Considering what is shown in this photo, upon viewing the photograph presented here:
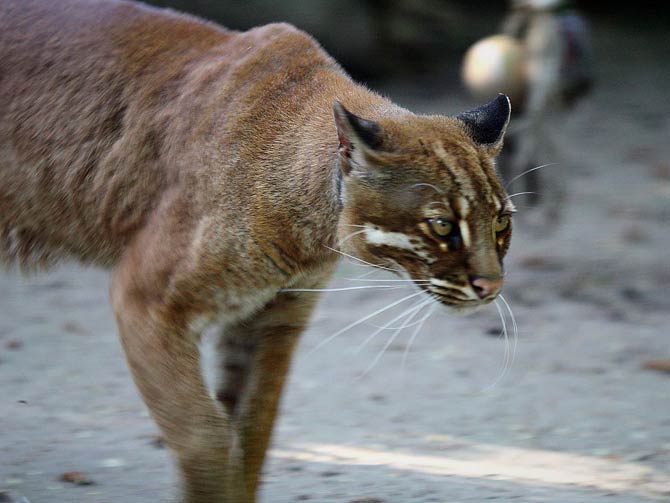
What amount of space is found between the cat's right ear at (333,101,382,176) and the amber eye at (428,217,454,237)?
0.36 m

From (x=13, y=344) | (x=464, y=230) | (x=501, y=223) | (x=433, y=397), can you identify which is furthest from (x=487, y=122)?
(x=13, y=344)

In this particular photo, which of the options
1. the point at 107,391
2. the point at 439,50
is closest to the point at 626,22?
the point at 439,50

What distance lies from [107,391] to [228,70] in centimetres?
273

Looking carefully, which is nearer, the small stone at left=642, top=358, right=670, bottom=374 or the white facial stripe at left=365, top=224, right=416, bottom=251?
the white facial stripe at left=365, top=224, right=416, bottom=251

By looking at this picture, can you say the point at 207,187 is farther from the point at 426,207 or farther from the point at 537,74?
the point at 537,74

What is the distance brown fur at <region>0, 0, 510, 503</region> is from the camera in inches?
174

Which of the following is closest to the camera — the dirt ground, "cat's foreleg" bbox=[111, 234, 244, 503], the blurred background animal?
"cat's foreleg" bbox=[111, 234, 244, 503]

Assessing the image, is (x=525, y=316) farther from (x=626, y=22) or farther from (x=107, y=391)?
(x=626, y=22)

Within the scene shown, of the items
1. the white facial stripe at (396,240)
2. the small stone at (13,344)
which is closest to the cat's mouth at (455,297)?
the white facial stripe at (396,240)

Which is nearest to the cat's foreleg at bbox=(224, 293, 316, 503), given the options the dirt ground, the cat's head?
the dirt ground

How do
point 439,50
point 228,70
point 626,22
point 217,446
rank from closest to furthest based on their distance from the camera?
point 217,446 < point 228,70 < point 439,50 < point 626,22

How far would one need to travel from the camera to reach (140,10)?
18.1 feet

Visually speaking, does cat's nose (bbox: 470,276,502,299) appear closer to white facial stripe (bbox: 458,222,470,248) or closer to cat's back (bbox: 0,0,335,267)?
white facial stripe (bbox: 458,222,470,248)

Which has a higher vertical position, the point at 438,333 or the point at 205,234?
the point at 205,234
